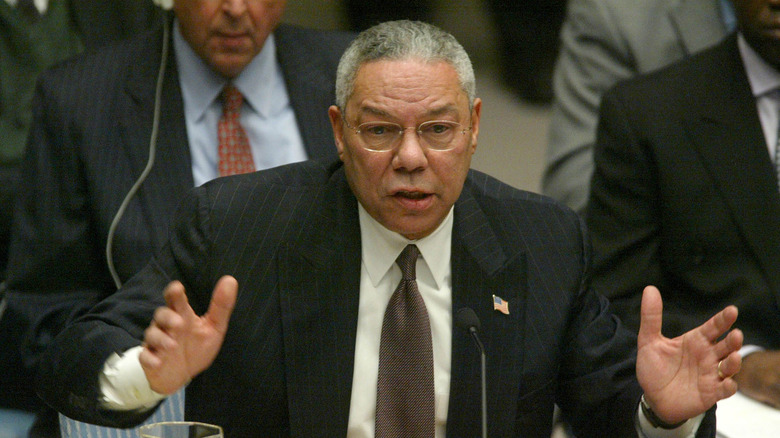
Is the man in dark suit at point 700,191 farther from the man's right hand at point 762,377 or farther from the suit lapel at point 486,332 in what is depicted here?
the suit lapel at point 486,332

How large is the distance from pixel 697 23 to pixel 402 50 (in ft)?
5.33

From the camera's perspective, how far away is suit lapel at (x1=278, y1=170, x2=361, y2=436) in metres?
2.11

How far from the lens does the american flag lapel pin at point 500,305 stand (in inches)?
87.6

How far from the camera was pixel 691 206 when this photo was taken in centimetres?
292

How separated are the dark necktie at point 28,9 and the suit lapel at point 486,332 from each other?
1621 millimetres

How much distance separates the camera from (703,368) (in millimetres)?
2010

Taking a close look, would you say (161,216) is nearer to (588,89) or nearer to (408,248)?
(408,248)

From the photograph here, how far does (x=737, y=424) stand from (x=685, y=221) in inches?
25.4

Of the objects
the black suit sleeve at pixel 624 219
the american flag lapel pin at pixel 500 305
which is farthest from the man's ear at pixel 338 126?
the black suit sleeve at pixel 624 219

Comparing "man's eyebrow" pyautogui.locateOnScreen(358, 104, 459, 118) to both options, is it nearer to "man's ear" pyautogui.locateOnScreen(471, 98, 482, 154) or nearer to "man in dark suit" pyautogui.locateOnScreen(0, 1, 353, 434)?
"man's ear" pyautogui.locateOnScreen(471, 98, 482, 154)

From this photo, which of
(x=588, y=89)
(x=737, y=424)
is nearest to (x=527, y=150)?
(x=588, y=89)

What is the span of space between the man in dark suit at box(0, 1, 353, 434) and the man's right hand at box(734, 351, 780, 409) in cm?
115

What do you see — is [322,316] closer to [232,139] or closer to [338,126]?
[338,126]

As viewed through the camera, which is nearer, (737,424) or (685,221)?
(737,424)
